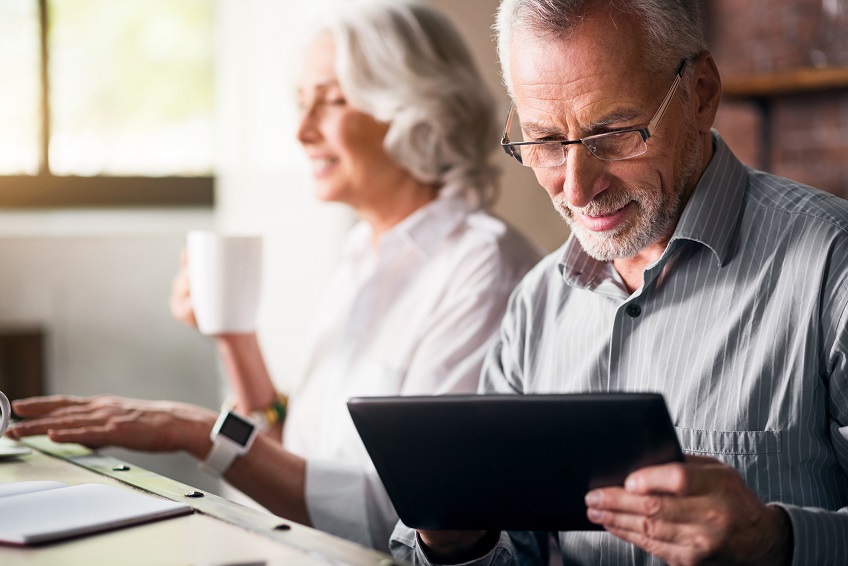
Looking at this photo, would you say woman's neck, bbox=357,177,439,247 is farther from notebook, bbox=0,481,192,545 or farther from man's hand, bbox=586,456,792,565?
man's hand, bbox=586,456,792,565

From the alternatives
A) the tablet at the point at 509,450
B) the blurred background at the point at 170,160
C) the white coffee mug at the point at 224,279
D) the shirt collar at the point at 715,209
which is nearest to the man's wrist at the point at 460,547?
the tablet at the point at 509,450

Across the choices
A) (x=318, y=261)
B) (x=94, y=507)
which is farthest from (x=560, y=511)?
(x=318, y=261)

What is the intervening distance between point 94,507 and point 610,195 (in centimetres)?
70

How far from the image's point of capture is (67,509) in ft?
3.39

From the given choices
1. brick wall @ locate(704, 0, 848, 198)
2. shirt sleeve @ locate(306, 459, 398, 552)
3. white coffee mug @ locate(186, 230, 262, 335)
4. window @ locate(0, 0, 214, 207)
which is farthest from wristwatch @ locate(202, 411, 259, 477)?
brick wall @ locate(704, 0, 848, 198)

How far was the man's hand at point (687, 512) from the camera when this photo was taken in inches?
36.5

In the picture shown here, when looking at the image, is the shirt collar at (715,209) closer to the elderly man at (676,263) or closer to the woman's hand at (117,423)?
the elderly man at (676,263)

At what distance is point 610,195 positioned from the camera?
49.3 inches

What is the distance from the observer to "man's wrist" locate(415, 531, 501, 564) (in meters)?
1.20

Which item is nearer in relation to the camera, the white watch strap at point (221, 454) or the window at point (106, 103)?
the white watch strap at point (221, 454)

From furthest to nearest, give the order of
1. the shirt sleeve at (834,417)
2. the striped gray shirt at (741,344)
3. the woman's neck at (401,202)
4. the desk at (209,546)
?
the woman's neck at (401,202) → the striped gray shirt at (741,344) → the shirt sleeve at (834,417) → the desk at (209,546)

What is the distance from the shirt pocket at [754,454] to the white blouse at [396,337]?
575 millimetres

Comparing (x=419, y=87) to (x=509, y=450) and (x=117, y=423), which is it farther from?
(x=509, y=450)

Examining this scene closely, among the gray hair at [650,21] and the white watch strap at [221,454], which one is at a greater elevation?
the gray hair at [650,21]
